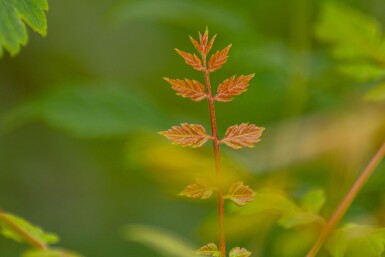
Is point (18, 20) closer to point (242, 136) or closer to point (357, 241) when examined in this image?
point (242, 136)

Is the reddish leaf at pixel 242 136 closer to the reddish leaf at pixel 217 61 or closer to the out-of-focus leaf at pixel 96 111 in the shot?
the reddish leaf at pixel 217 61

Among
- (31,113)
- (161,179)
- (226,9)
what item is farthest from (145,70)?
(161,179)

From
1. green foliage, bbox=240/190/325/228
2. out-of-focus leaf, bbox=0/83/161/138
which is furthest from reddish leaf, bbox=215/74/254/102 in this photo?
out-of-focus leaf, bbox=0/83/161/138

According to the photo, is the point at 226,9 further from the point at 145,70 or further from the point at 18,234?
the point at 145,70

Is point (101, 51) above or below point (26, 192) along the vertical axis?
above

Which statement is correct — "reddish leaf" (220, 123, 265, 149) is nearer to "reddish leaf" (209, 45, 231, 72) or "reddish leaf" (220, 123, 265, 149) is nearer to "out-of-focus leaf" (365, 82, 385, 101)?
"reddish leaf" (209, 45, 231, 72)

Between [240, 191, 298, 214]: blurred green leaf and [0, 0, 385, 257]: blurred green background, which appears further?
Result: [0, 0, 385, 257]: blurred green background

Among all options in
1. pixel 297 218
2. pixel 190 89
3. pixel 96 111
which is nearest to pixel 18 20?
pixel 190 89
